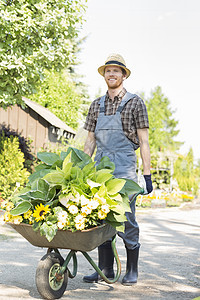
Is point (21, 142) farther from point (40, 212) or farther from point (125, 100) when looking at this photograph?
point (40, 212)

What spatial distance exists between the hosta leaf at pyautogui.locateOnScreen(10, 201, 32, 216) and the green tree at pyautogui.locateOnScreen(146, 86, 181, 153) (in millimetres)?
20437

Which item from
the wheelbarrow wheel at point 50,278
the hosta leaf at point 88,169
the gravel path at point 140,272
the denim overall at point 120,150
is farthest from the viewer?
the denim overall at point 120,150

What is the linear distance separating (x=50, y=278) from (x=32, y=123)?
1264 centimetres

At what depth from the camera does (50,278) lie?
11.2 feet

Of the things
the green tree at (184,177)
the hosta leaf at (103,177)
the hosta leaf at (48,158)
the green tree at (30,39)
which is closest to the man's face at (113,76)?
the hosta leaf at (48,158)

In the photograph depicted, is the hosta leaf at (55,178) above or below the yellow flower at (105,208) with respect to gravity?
above

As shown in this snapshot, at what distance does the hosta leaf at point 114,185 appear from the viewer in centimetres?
338

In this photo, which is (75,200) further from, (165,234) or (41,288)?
(165,234)

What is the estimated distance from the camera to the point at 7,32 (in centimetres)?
873

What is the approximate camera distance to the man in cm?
420

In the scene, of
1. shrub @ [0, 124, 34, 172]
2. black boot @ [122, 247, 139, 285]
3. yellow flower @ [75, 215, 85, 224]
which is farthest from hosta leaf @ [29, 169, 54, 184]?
shrub @ [0, 124, 34, 172]

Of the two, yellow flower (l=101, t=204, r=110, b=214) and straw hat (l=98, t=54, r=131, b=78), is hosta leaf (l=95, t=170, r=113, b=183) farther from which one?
straw hat (l=98, t=54, r=131, b=78)

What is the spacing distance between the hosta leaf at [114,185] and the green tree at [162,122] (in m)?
20.3

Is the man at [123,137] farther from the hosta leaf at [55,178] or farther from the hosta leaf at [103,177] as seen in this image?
the hosta leaf at [55,178]
